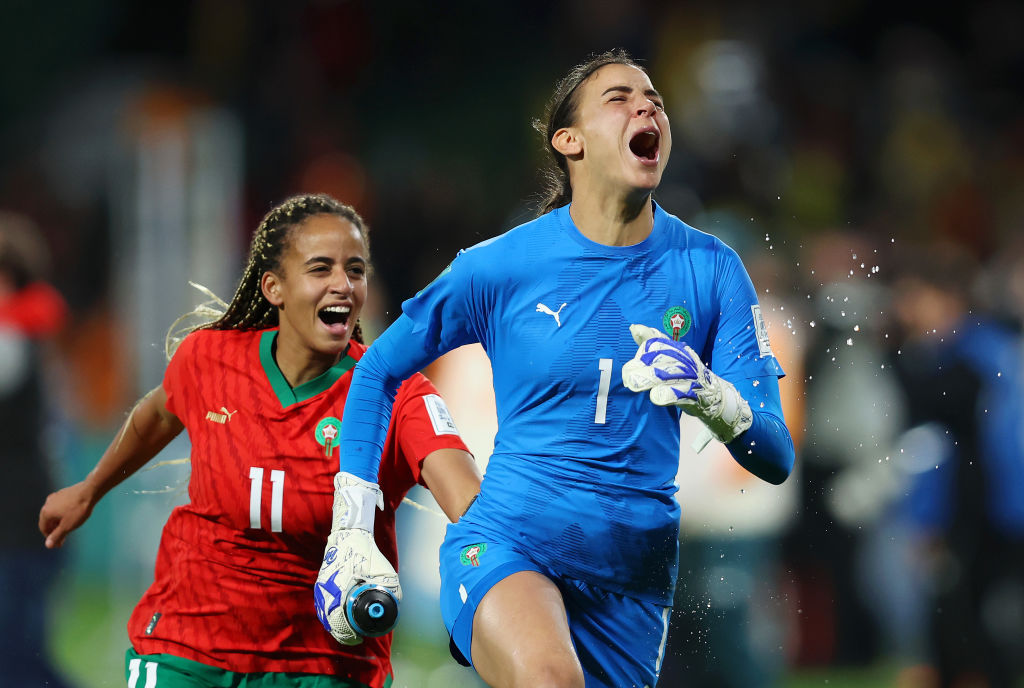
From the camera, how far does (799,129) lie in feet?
34.5

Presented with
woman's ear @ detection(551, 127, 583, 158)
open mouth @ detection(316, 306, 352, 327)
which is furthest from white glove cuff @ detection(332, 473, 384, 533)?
woman's ear @ detection(551, 127, 583, 158)

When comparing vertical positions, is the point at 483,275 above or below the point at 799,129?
below

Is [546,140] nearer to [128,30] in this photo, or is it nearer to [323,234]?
[323,234]

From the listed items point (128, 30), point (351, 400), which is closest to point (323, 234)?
point (351, 400)

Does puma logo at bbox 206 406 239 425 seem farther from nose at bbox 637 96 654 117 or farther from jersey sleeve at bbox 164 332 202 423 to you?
nose at bbox 637 96 654 117

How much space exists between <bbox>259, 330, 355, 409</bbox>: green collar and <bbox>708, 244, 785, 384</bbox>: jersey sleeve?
1157 mm

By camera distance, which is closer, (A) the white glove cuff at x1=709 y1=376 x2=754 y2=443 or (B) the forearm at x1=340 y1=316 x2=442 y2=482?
(A) the white glove cuff at x1=709 y1=376 x2=754 y2=443

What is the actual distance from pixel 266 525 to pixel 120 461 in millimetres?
748

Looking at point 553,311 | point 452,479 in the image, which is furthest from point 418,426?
point 553,311

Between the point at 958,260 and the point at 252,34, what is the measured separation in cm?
681

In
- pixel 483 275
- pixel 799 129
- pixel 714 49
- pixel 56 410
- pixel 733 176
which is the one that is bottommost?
pixel 56 410

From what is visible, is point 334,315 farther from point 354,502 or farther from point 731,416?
point 731,416

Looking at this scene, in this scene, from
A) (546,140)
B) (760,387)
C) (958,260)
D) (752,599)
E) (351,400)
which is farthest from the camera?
(958,260)

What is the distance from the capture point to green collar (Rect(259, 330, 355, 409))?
372 centimetres
